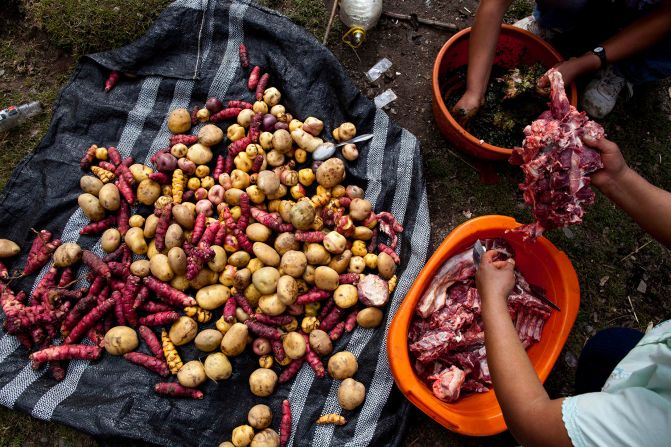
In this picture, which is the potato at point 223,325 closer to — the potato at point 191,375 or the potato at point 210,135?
the potato at point 191,375

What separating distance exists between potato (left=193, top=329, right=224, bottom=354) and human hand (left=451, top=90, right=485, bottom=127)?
2.76 metres

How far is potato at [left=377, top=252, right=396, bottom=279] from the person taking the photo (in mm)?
3785

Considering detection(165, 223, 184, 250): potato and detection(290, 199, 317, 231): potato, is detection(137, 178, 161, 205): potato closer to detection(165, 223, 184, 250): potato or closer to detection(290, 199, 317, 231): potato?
detection(165, 223, 184, 250): potato

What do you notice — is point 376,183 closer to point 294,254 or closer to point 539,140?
point 294,254

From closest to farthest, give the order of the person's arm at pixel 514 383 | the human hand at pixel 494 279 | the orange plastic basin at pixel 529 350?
the person's arm at pixel 514 383 → the human hand at pixel 494 279 → the orange plastic basin at pixel 529 350

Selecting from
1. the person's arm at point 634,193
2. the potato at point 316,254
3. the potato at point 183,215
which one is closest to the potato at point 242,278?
the potato at point 316,254

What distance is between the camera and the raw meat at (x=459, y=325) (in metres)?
3.42

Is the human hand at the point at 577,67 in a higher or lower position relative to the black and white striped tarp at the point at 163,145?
higher

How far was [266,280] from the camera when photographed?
3531mm

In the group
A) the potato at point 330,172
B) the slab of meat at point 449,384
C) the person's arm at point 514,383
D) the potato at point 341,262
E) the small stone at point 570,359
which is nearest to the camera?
the person's arm at point 514,383

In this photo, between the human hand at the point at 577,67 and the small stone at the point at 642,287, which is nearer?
the human hand at the point at 577,67

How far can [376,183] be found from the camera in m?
4.14

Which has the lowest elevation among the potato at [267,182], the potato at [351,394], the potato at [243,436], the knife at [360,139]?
the potato at [243,436]

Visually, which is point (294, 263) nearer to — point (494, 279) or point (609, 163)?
point (494, 279)
